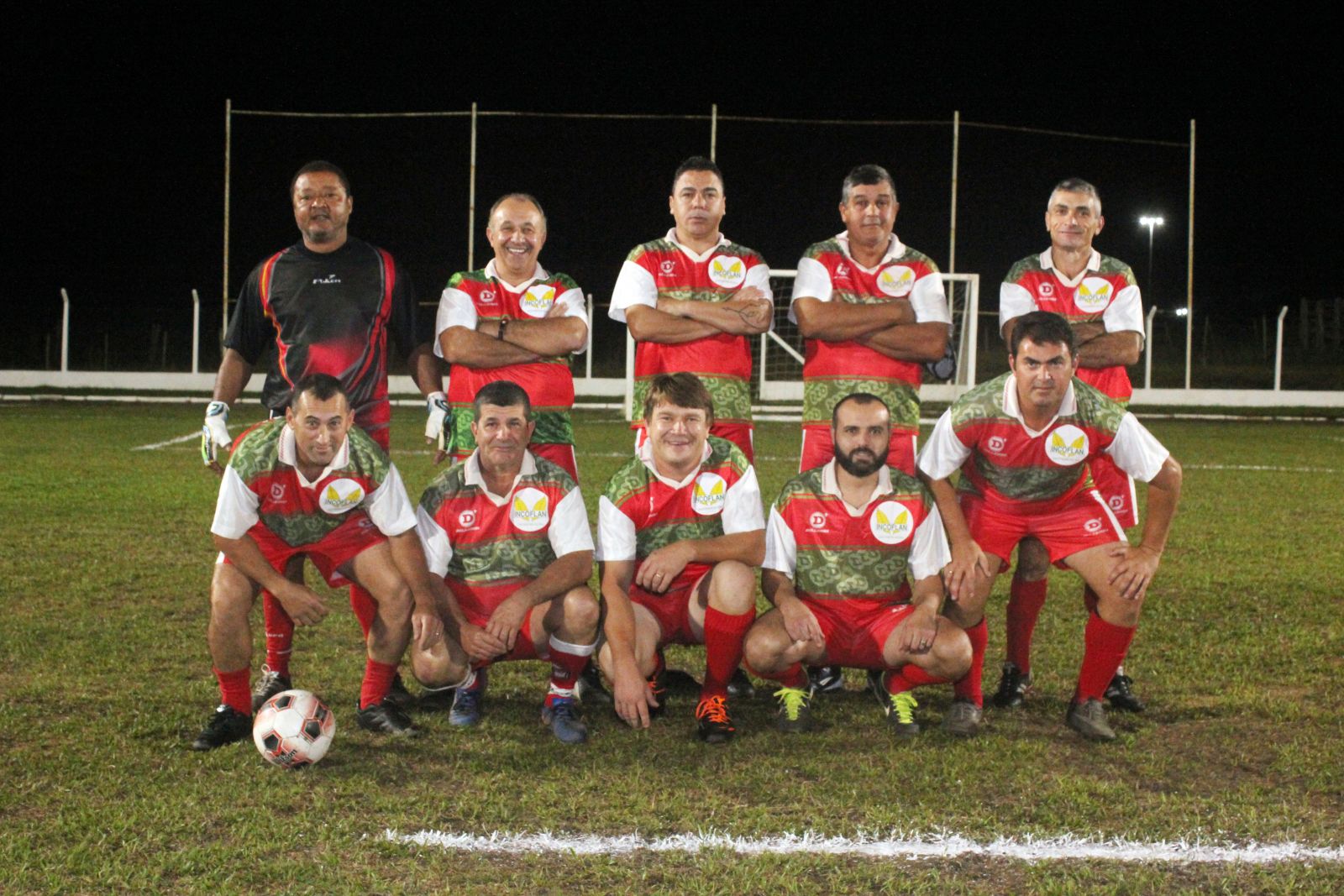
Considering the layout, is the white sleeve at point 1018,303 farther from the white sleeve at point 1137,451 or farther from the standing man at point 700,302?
the standing man at point 700,302

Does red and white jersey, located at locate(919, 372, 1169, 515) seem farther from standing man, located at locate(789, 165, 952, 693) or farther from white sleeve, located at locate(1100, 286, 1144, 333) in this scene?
white sleeve, located at locate(1100, 286, 1144, 333)

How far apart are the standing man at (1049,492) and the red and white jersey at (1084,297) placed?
1.71 ft

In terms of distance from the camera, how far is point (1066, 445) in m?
4.37

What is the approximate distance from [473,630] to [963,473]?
70.5 inches

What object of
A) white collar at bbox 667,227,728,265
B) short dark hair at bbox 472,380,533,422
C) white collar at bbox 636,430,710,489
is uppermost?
white collar at bbox 667,227,728,265

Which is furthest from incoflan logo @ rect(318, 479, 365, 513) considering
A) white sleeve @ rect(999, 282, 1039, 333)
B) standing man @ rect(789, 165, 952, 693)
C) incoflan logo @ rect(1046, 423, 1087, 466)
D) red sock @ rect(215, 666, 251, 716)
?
white sleeve @ rect(999, 282, 1039, 333)

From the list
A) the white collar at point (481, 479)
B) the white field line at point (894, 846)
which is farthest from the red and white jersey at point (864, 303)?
the white field line at point (894, 846)

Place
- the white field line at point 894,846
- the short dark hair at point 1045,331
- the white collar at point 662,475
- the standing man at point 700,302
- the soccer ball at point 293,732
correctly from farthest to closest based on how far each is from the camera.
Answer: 1. the standing man at point 700,302
2. the white collar at point 662,475
3. the short dark hair at point 1045,331
4. the soccer ball at point 293,732
5. the white field line at point 894,846

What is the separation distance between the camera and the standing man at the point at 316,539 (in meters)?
4.14

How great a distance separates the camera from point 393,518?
4.27 meters

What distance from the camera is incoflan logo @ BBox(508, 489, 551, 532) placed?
4414 mm

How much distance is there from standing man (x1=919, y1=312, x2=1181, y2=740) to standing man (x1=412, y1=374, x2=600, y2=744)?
1.23 m

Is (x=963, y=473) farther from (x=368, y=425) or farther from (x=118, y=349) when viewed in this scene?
(x=118, y=349)

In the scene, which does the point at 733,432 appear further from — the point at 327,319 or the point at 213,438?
the point at 213,438
